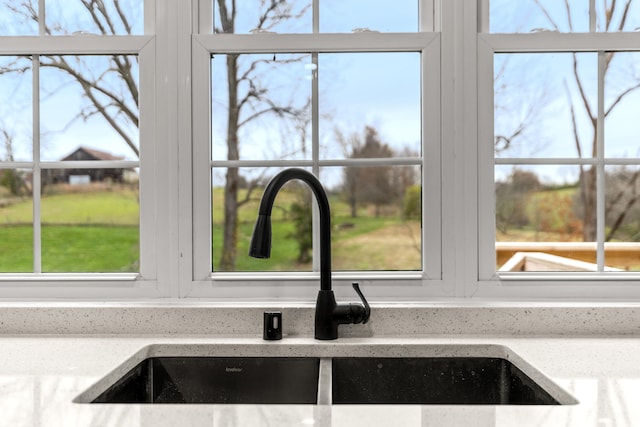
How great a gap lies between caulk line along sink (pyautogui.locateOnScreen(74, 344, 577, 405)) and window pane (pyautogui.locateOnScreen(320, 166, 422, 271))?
0.36m

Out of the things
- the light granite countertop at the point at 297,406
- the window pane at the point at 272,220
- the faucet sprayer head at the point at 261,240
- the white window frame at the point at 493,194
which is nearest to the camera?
the light granite countertop at the point at 297,406

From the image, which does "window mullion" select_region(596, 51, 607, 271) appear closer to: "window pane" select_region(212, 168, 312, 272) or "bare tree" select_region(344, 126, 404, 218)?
"bare tree" select_region(344, 126, 404, 218)

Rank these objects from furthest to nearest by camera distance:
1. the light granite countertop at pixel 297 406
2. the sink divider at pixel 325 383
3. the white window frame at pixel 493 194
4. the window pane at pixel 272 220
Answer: the window pane at pixel 272 220 → the white window frame at pixel 493 194 → the sink divider at pixel 325 383 → the light granite countertop at pixel 297 406

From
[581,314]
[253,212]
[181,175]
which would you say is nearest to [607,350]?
[581,314]

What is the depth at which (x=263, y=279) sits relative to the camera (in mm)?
1697

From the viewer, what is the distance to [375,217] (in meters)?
1.95

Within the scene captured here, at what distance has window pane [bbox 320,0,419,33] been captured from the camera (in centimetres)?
171

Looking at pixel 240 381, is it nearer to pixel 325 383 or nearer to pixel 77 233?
pixel 325 383

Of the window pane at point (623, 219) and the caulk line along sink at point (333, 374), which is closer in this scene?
the caulk line along sink at point (333, 374)

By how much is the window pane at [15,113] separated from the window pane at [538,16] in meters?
1.46

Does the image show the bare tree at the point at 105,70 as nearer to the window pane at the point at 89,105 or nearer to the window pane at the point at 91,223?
the window pane at the point at 89,105

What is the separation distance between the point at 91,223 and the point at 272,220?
2.31ft

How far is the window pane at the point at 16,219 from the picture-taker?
1.79 metres

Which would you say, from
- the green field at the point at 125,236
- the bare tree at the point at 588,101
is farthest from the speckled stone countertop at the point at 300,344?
the bare tree at the point at 588,101
